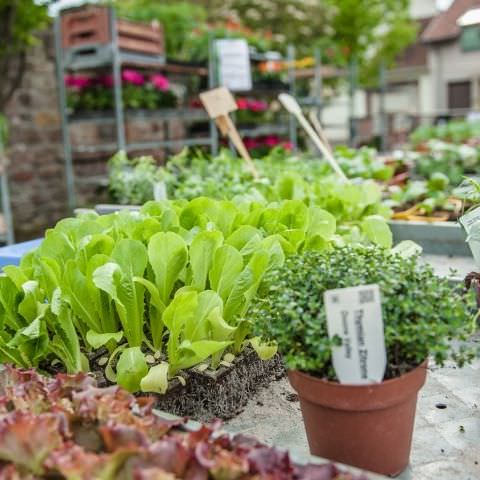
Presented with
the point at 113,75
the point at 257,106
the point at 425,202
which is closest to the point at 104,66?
the point at 113,75

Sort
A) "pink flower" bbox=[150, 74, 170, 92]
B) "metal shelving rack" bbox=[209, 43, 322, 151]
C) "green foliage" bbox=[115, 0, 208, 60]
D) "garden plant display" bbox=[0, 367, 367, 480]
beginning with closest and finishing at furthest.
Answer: "garden plant display" bbox=[0, 367, 367, 480]
"pink flower" bbox=[150, 74, 170, 92]
"metal shelving rack" bbox=[209, 43, 322, 151]
"green foliage" bbox=[115, 0, 208, 60]

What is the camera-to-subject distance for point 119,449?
3.28 ft

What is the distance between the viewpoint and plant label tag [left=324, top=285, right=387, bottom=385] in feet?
3.93

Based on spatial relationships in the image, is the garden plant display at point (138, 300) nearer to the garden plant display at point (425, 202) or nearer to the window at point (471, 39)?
the garden plant display at point (425, 202)

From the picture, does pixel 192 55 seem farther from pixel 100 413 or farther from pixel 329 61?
pixel 100 413

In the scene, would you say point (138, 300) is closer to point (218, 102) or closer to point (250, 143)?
point (218, 102)

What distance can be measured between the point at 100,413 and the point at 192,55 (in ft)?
20.6

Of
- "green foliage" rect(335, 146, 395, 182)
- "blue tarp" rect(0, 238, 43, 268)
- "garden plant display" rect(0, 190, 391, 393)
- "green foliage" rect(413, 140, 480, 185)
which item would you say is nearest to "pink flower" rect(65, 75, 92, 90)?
"green foliage" rect(335, 146, 395, 182)

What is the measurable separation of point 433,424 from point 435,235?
1486 mm

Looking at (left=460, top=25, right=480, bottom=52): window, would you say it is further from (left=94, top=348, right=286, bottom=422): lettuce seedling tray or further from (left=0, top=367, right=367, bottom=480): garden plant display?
(left=0, top=367, right=367, bottom=480): garden plant display

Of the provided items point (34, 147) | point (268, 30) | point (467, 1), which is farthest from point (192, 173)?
point (268, 30)

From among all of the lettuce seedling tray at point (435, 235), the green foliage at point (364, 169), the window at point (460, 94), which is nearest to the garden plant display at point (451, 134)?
the green foliage at point (364, 169)

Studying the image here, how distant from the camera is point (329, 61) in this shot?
8945 mm

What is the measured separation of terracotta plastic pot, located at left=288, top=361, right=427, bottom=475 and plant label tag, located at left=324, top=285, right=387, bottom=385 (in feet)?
0.10
